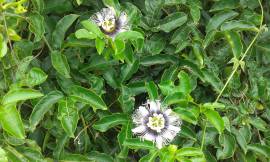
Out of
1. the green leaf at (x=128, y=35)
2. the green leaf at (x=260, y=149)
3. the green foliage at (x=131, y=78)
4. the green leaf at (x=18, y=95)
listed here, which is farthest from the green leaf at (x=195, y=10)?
the green leaf at (x=18, y=95)

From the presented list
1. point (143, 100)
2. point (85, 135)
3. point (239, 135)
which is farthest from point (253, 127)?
point (85, 135)

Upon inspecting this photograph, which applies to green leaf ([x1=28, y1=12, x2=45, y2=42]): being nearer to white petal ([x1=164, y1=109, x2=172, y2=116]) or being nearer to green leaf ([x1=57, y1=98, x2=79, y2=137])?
green leaf ([x1=57, y1=98, x2=79, y2=137])

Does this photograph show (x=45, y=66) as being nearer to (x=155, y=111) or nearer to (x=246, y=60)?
(x=155, y=111)

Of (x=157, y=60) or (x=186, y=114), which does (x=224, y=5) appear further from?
(x=186, y=114)

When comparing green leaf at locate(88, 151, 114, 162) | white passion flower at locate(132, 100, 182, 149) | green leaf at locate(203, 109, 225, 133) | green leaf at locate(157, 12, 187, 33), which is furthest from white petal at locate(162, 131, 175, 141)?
green leaf at locate(157, 12, 187, 33)

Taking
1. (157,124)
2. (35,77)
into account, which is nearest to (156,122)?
(157,124)

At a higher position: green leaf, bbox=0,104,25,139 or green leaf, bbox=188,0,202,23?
green leaf, bbox=188,0,202,23

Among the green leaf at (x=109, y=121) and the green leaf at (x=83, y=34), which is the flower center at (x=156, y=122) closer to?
the green leaf at (x=109, y=121)
